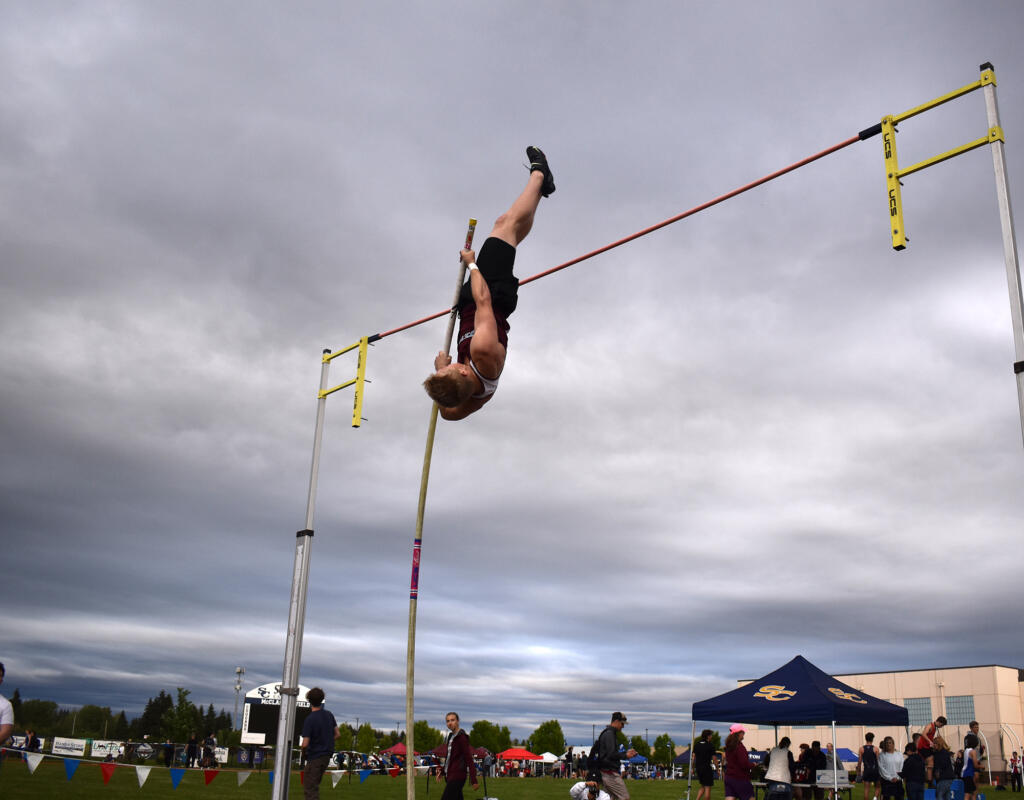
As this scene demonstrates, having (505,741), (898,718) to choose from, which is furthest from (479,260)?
(505,741)

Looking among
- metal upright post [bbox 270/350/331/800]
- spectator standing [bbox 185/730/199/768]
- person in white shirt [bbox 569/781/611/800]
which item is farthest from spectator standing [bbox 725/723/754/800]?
spectator standing [bbox 185/730/199/768]

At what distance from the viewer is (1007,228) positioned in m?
5.24

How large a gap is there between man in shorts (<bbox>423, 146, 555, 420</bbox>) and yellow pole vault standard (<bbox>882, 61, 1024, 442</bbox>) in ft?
7.72

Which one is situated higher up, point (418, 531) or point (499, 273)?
point (499, 273)

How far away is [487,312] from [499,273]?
492mm

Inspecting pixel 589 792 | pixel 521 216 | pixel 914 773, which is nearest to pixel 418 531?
pixel 521 216

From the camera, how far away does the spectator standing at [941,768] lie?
39.6 ft

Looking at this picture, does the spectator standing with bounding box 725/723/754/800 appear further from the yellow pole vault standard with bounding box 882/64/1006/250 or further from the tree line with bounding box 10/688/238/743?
the tree line with bounding box 10/688/238/743

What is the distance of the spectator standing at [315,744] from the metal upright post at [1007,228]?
701cm

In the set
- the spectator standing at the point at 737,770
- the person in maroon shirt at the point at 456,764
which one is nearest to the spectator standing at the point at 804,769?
the spectator standing at the point at 737,770

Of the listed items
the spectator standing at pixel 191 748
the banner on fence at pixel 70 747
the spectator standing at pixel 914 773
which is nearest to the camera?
the spectator standing at pixel 914 773

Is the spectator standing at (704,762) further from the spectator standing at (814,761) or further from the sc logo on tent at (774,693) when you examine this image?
the spectator standing at (814,761)

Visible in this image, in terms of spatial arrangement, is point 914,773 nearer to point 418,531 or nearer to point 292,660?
point 292,660

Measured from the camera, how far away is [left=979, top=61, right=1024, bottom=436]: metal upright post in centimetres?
501
